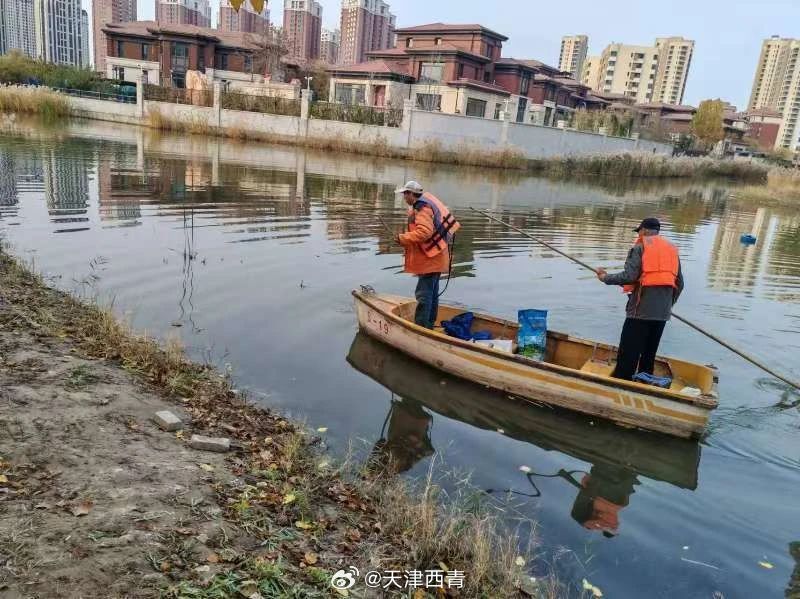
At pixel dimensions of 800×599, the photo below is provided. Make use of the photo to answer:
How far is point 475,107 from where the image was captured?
51344 mm

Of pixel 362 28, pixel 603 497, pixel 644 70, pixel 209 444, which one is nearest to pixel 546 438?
pixel 603 497

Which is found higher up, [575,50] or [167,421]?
[575,50]

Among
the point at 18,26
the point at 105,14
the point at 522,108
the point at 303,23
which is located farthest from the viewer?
the point at 18,26

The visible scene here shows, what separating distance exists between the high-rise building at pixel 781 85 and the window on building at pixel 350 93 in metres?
109

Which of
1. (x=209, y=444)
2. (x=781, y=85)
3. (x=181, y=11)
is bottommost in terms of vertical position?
(x=209, y=444)

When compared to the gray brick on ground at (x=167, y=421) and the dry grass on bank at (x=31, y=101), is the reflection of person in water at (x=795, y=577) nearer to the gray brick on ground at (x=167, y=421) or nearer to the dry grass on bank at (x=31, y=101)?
the gray brick on ground at (x=167, y=421)

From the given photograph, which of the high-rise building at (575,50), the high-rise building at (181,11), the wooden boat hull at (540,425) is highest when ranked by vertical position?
the high-rise building at (575,50)

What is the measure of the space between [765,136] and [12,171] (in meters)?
142

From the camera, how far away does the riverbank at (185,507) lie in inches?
127

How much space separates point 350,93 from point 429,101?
23.6 ft

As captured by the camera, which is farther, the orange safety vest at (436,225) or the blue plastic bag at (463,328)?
the blue plastic bag at (463,328)

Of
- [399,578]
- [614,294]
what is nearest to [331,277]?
[614,294]

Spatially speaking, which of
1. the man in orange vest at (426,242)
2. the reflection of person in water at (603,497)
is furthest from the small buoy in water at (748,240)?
the reflection of person in water at (603,497)

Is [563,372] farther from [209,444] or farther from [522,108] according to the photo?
[522,108]
